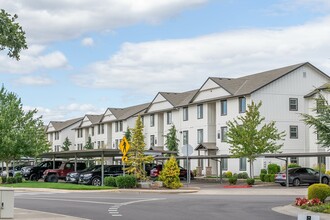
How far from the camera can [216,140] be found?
212 feet

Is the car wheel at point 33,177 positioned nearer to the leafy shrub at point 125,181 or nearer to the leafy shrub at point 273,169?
the leafy shrub at point 125,181

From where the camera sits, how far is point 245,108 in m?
59.3

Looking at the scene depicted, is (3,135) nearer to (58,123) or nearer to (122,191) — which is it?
(122,191)

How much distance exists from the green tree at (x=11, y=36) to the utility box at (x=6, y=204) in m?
6.60

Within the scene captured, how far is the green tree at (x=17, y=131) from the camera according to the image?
49125mm

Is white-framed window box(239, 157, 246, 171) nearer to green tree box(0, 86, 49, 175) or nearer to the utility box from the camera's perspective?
green tree box(0, 86, 49, 175)

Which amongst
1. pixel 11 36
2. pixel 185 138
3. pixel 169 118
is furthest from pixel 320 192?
pixel 169 118

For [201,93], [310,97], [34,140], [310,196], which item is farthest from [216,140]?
[310,196]

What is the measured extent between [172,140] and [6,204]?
172 feet

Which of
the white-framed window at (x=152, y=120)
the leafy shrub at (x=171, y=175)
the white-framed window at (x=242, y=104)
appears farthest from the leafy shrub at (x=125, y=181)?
the white-framed window at (x=152, y=120)

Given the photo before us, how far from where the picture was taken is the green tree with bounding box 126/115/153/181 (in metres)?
43.0

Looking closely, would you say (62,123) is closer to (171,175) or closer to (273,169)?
(273,169)

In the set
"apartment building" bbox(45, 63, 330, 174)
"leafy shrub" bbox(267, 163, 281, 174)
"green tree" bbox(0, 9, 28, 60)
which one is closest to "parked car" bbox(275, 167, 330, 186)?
"leafy shrub" bbox(267, 163, 281, 174)

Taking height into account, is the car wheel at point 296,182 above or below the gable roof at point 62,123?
below
